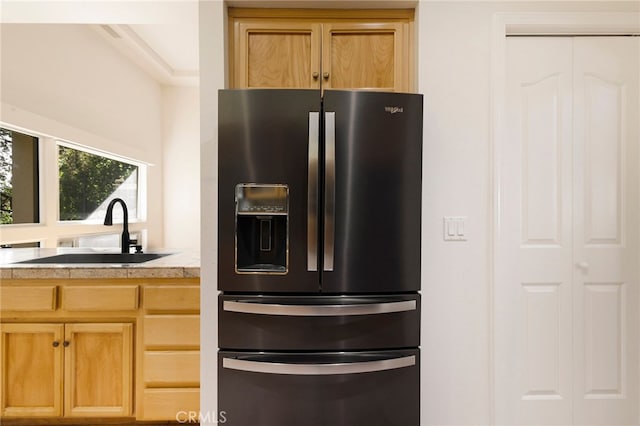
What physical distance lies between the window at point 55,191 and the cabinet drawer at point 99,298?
2.61 feet

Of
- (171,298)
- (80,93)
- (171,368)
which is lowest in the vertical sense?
(171,368)

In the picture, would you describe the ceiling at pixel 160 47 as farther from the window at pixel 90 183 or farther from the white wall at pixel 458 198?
the white wall at pixel 458 198

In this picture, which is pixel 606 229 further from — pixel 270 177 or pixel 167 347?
pixel 167 347

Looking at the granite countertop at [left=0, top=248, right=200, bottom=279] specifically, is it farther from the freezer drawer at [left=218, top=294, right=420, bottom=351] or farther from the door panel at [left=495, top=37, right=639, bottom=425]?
the door panel at [left=495, top=37, right=639, bottom=425]

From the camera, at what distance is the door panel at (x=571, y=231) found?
1697 millimetres

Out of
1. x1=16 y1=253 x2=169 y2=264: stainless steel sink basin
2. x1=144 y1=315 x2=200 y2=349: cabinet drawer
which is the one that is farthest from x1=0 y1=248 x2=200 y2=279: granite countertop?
x1=16 y1=253 x2=169 y2=264: stainless steel sink basin

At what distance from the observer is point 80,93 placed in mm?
2809

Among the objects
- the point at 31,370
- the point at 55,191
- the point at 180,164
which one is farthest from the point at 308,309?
the point at 180,164

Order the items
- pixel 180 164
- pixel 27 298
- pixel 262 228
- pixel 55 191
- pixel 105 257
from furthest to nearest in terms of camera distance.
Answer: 1. pixel 180 164
2. pixel 55 191
3. pixel 105 257
4. pixel 27 298
5. pixel 262 228

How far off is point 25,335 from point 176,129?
2993mm

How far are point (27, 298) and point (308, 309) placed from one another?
1.61 meters

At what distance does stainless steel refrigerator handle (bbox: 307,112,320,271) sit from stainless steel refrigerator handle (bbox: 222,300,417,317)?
24 centimetres

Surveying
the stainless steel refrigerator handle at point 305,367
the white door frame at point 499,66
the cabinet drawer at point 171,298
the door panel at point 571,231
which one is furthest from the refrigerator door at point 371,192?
the cabinet drawer at point 171,298

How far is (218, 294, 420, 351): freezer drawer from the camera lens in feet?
4.52
